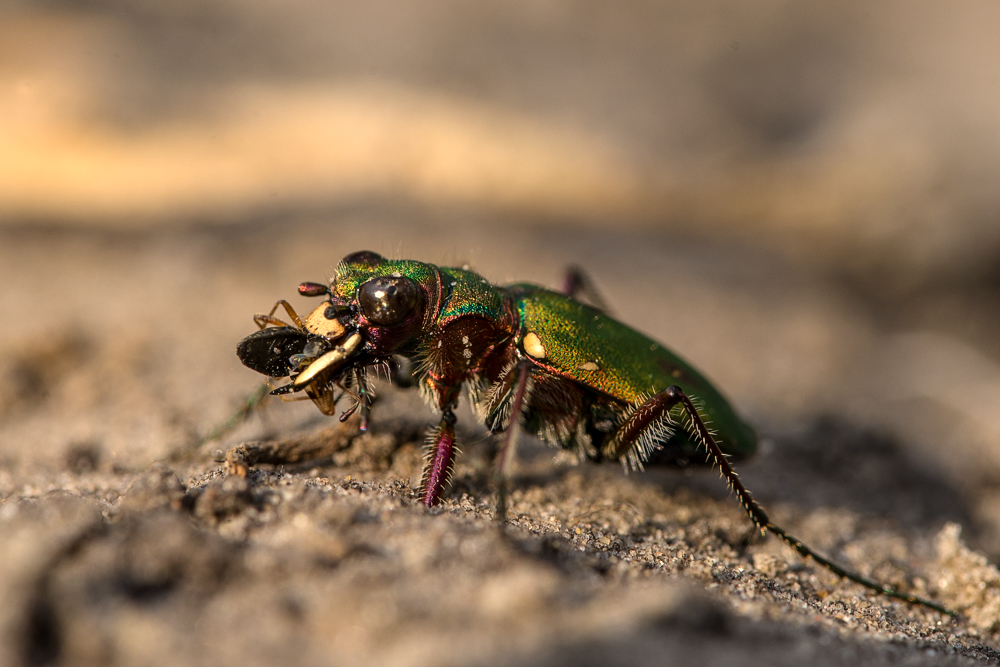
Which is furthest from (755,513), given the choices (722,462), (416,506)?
(416,506)

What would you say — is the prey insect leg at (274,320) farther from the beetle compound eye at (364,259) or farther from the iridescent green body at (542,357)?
the beetle compound eye at (364,259)

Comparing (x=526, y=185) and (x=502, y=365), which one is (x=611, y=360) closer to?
(x=502, y=365)

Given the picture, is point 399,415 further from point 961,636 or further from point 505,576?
point 961,636

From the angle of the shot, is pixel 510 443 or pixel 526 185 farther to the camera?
pixel 526 185

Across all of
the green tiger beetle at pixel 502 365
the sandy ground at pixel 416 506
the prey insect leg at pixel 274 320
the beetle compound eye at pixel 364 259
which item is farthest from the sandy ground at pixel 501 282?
the beetle compound eye at pixel 364 259

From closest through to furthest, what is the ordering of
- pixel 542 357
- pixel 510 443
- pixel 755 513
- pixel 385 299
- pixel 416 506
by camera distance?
pixel 416 506 → pixel 510 443 → pixel 385 299 → pixel 755 513 → pixel 542 357

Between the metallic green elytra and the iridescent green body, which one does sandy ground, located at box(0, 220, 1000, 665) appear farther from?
the metallic green elytra

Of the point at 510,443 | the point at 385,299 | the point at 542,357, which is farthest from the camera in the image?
the point at 542,357
